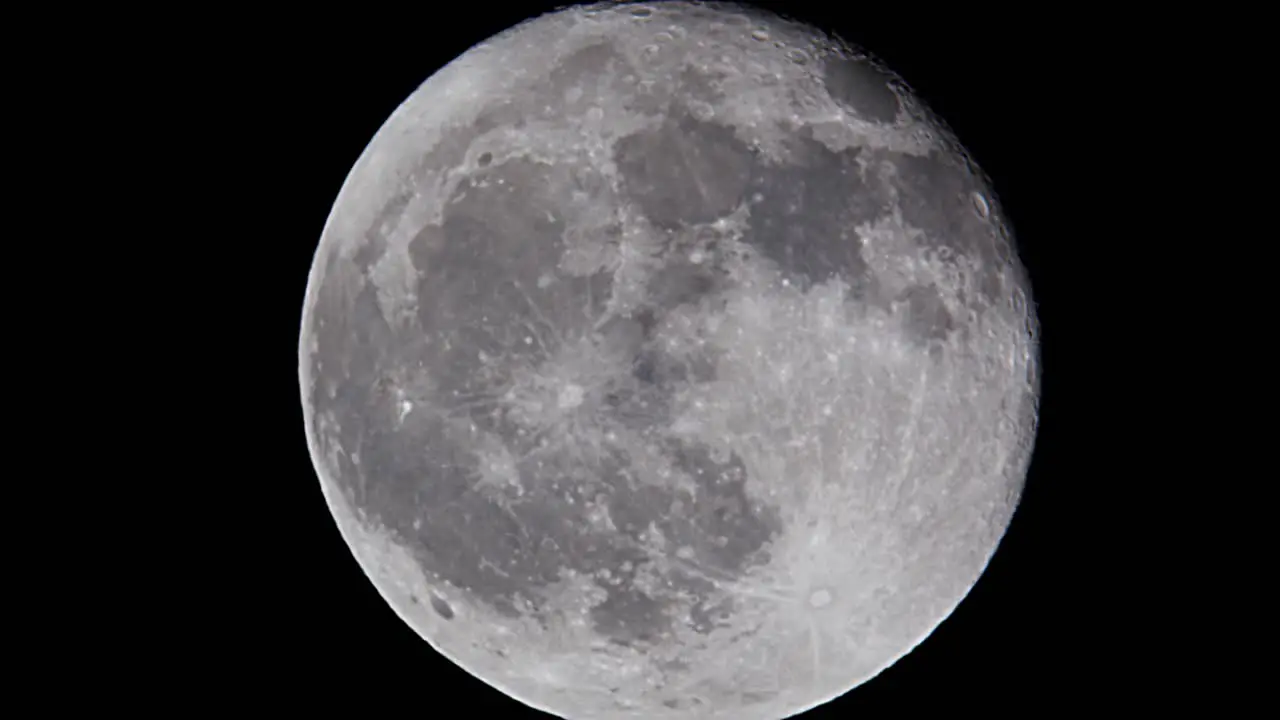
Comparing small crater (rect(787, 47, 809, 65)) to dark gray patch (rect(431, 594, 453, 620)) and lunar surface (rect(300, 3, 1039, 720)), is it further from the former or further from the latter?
dark gray patch (rect(431, 594, 453, 620))

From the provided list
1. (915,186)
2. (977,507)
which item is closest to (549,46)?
(915,186)

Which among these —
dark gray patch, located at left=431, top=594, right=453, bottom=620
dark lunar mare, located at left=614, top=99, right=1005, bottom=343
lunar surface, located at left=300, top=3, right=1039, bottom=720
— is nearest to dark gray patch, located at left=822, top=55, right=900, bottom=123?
lunar surface, located at left=300, top=3, right=1039, bottom=720

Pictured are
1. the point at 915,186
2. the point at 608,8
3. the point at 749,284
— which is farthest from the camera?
the point at 608,8

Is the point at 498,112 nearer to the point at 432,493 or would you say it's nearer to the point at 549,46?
the point at 549,46

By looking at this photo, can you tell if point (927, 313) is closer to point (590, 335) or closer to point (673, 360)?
point (673, 360)

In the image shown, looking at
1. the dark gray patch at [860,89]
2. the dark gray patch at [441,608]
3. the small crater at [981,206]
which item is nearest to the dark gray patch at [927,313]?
the small crater at [981,206]

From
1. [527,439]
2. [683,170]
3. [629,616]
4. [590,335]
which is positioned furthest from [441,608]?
[683,170]
